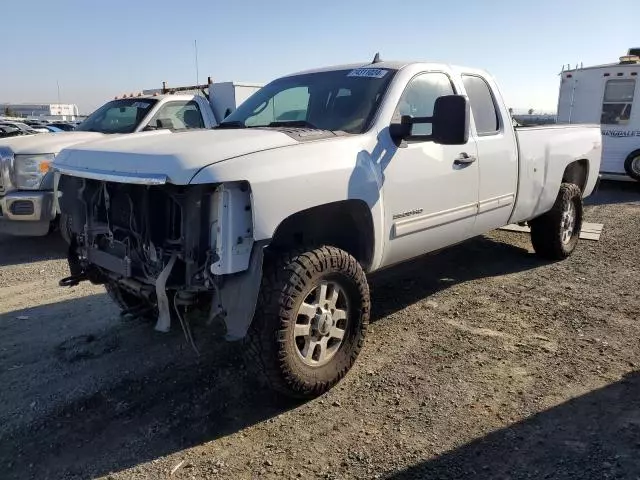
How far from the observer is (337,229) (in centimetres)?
383

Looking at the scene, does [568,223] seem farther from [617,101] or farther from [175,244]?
[617,101]

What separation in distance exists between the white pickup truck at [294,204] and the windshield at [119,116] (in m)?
3.52

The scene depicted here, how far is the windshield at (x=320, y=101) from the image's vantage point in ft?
12.7

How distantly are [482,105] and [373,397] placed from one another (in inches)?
111

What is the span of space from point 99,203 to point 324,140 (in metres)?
1.56

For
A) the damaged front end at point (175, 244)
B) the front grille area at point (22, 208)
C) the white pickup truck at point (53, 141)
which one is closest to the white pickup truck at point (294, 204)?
the damaged front end at point (175, 244)

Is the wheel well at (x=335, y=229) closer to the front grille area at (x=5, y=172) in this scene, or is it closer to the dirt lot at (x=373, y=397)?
the dirt lot at (x=373, y=397)

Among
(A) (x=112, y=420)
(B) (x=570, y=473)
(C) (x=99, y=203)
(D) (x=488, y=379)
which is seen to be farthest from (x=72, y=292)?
(B) (x=570, y=473)

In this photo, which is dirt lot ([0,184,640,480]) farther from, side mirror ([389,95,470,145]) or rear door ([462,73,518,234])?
side mirror ([389,95,470,145])

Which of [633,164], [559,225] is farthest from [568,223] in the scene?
[633,164]

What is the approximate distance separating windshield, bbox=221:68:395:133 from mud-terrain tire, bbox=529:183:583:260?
2969 millimetres

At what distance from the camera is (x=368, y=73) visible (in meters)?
4.11

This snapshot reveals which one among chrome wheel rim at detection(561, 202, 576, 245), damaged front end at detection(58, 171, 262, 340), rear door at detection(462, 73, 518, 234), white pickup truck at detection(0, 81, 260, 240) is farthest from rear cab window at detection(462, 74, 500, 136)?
white pickup truck at detection(0, 81, 260, 240)

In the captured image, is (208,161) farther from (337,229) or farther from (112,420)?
(112,420)
